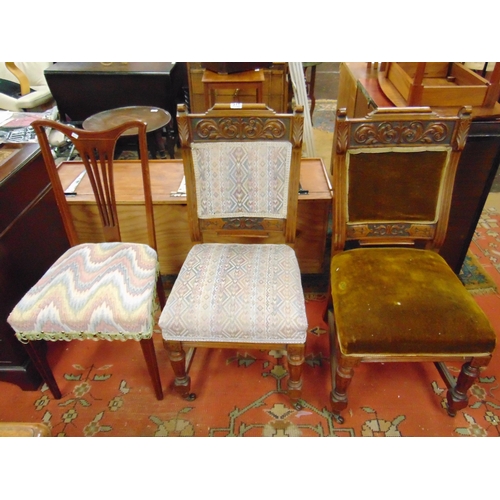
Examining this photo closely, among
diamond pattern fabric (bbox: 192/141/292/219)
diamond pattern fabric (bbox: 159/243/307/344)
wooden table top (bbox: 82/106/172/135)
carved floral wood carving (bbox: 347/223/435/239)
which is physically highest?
diamond pattern fabric (bbox: 192/141/292/219)

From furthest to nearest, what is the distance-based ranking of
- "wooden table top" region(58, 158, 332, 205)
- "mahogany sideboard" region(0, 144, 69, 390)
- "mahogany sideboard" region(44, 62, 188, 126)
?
Result: "mahogany sideboard" region(44, 62, 188, 126) → "wooden table top" region(58, 158, 332, 205) → "mahogany sideboard" region(0, 144, 69, 390)

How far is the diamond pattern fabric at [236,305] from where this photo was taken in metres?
1.28

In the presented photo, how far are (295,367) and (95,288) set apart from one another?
2.52 feet

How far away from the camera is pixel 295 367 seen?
54.7 inches

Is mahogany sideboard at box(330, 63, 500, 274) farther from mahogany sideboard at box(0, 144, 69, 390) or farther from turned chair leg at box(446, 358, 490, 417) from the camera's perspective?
mahogany sideboard at box(0, 144, 69, 390)

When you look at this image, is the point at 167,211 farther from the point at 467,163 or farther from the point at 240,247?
the point at 467,163

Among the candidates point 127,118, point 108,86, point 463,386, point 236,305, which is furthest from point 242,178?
point 108,86

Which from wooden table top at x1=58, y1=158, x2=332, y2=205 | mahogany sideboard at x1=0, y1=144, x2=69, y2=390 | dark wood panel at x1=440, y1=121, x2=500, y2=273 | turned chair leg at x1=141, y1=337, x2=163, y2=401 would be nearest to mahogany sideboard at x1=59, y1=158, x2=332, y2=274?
wooden table top at x1=58, y1=158, x2=332, y2=205

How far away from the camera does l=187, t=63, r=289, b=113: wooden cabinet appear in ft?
11.4

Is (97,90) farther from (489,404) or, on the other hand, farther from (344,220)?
(489,404)

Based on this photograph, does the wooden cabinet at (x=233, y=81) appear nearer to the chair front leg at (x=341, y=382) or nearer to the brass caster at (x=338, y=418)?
the chair front leg at (x=341, y=382)

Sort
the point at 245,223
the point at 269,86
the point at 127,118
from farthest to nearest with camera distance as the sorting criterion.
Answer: the point at 269,86
the point at 127,118
the point at 245,223

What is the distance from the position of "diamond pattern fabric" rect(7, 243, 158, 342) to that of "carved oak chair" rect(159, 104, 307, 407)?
105 millimetres

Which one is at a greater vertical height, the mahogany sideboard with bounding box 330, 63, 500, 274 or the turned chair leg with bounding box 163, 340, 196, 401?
the mahogany sideboard with bounding box 330, 63, 500, 274
